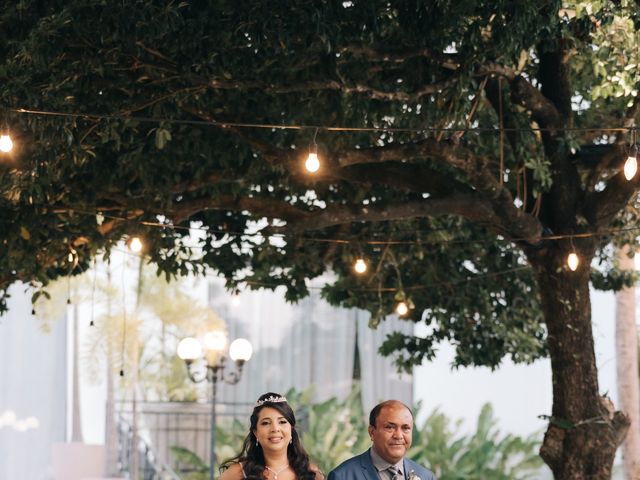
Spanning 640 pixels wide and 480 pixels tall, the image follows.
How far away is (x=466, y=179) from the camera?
36.3ft

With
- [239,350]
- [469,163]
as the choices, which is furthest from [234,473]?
[239,350]

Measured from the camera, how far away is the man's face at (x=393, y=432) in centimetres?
535

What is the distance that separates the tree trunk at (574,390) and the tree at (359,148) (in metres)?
0.02

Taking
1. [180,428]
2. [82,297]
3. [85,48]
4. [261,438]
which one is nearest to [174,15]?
[85,48]

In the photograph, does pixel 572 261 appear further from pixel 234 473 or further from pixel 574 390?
pixel 234 473

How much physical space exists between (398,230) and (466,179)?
816 mm

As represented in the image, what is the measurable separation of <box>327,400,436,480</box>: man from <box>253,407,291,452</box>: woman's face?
295 mm

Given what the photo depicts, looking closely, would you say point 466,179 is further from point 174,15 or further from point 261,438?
point 261,438

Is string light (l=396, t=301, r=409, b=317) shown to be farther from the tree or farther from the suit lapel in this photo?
the suit lapel

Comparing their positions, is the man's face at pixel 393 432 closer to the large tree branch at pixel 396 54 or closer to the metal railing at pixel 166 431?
the large tree branch at pixel 396 54

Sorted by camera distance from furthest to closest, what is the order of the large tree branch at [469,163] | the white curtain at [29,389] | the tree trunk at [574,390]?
the white curtain at [29,389] → the tree trunk at [574,390] → the large tree branch at [469,163]

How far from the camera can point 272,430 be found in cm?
555

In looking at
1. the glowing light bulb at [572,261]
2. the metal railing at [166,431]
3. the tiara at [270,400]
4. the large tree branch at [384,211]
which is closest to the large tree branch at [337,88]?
the large tree branch at [384,211]

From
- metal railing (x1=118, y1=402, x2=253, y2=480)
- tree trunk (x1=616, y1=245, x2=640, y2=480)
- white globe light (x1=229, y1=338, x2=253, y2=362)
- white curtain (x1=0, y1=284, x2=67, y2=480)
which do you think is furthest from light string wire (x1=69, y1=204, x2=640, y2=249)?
metal railing (x1=118, y1=402, x2=253, y2=480)
